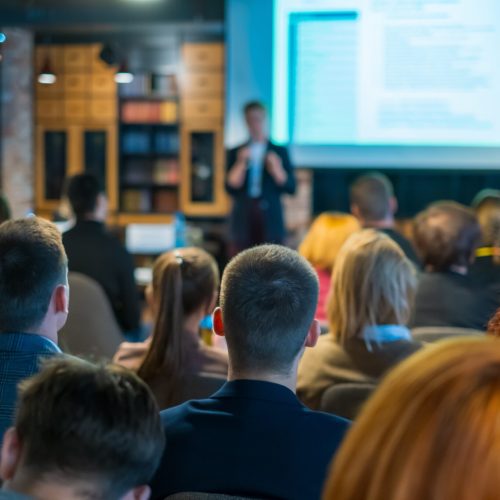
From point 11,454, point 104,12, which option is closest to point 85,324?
point 11,454

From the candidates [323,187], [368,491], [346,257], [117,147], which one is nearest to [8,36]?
[117,147]

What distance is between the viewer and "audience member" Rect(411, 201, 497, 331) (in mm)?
3035

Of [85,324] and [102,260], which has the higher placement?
[102,260]

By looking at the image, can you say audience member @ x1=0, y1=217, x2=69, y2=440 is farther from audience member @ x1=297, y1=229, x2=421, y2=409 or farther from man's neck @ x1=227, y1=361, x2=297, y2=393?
audience member @ x1=297, y1=229, x2=421, y2=409

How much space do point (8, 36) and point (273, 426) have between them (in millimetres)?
8212

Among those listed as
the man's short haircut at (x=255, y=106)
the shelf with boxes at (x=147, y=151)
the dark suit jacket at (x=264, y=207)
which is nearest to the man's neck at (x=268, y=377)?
the man's short haircut at (x=255, y=106)

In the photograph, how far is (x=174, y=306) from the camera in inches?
91.1

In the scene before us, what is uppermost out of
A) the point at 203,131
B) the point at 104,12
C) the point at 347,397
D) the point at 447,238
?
the point at 104,12

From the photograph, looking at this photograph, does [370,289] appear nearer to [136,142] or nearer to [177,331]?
[177,331]

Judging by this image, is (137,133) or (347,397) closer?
(347,397)

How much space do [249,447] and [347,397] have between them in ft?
2.67

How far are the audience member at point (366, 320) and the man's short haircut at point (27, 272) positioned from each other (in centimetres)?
83

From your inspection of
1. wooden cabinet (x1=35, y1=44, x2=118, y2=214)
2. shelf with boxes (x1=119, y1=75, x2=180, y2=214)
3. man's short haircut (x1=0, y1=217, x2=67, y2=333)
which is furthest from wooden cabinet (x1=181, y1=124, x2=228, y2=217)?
man's short haircut (x1=0, y1=217, x2=67, y2=333)

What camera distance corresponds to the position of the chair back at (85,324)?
304 centimetres
